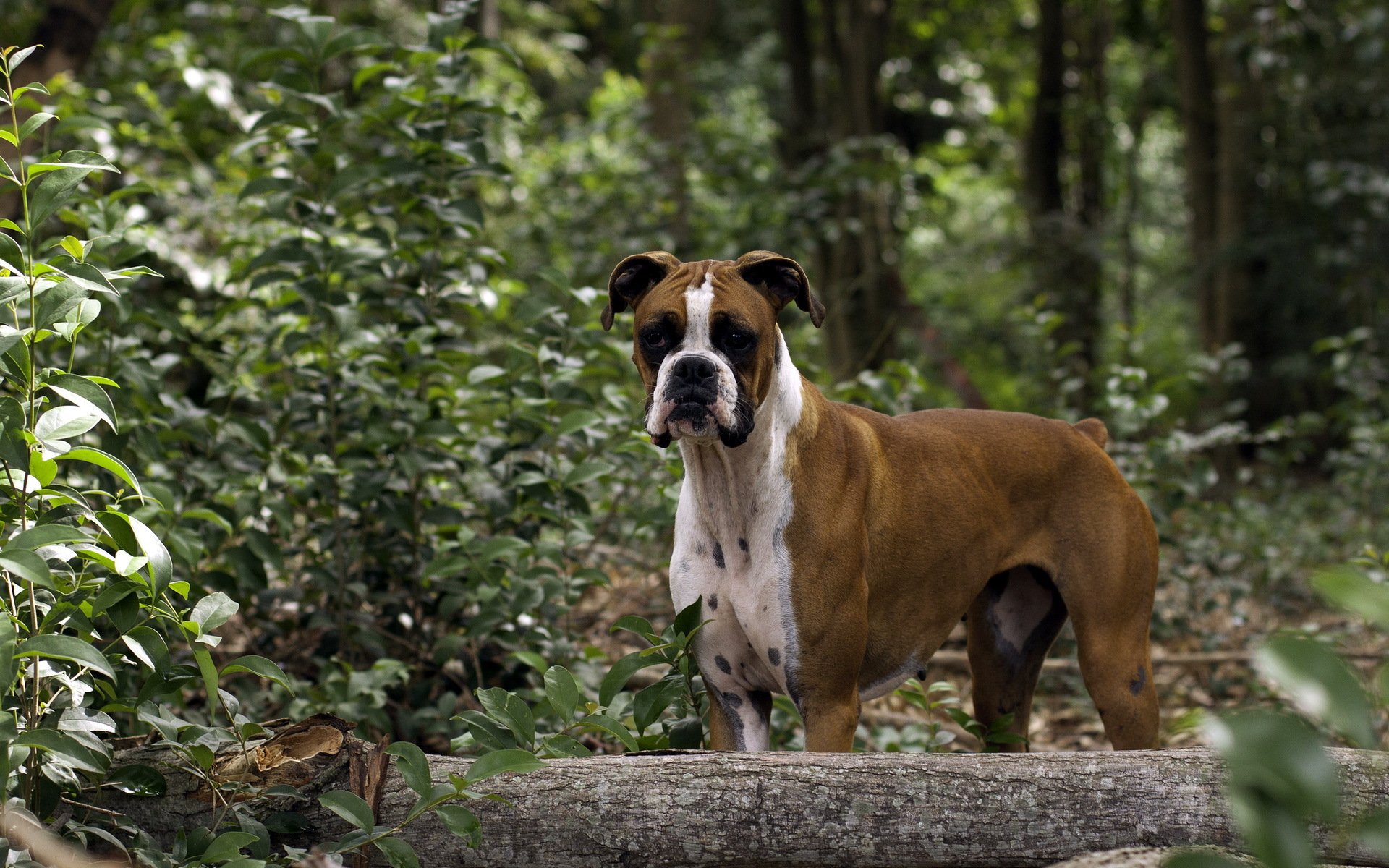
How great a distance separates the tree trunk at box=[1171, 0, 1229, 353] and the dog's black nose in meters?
12.7

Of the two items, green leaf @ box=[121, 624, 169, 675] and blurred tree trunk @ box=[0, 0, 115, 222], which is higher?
blurred tree trunk @ box=[0, 0, 115, 222]

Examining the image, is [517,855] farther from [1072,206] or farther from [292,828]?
[1072,206]

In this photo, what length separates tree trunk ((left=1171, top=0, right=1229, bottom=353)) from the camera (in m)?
14.7

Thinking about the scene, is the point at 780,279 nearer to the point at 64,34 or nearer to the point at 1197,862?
the point at 1197,862

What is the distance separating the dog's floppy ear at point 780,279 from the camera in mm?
3535

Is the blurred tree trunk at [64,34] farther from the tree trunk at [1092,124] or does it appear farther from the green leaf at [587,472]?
the tree trunk at [1092,124]

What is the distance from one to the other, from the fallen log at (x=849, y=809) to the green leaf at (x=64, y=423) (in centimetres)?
102

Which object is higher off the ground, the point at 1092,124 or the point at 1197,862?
the point at 1197,862

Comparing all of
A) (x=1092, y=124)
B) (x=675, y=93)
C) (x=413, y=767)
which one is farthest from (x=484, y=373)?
(x=1092, y=124)

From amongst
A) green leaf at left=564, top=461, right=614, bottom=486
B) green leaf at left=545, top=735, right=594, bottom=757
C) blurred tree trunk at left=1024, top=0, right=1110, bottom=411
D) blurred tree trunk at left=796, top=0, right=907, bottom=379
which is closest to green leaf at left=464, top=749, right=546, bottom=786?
green leaf at left=545, top=735, right=594, bottom=757

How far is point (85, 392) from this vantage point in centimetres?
273

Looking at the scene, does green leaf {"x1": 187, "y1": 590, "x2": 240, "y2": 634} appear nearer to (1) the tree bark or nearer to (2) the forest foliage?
(2) the forest foliage

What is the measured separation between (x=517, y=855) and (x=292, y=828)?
55cm

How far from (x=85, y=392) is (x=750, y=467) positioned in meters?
1.74
